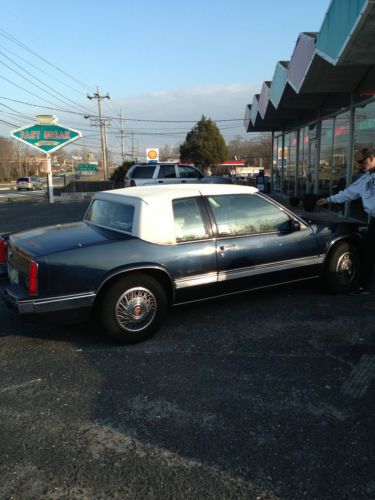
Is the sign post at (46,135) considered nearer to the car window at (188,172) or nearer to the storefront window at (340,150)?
the car window at (188,172)

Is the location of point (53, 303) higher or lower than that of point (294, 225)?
lower

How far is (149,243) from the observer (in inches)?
169

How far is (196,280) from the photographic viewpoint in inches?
177

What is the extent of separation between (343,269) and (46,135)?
82.6ft

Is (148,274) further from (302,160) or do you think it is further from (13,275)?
(302,160)

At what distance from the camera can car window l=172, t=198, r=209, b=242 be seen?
4527mm

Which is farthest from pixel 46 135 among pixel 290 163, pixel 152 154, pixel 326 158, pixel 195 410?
pixel 195 410

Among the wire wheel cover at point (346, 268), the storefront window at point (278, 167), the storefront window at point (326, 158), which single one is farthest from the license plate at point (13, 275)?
the storefront window at point (278, 167)

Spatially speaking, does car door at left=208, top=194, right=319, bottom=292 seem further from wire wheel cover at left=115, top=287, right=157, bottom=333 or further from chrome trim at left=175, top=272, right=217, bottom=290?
wire wheel cover at left=115, top=287, right=157, bottom=333

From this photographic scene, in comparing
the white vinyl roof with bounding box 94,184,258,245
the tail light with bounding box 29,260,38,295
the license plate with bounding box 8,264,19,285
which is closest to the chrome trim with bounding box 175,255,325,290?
the white vinyl roof with bounding box 94,184,258,245

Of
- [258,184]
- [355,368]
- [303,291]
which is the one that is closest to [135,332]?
[355,368]

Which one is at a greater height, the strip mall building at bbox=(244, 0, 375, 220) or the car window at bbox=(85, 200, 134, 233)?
the strip mall building at bbox=(244, 0, 375, 220)

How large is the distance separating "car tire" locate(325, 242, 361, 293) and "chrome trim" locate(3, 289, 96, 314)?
3.10 m

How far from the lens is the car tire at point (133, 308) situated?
4.03m
